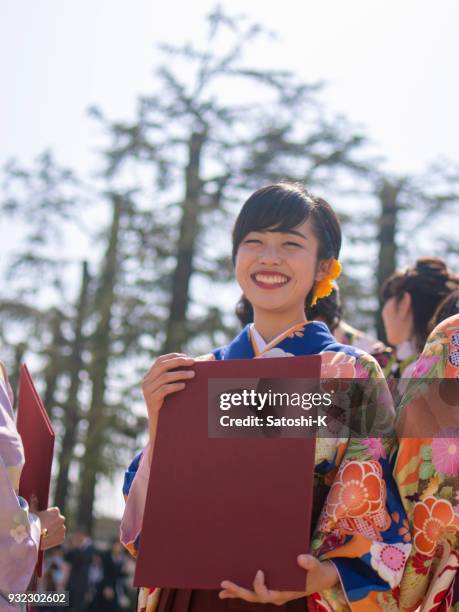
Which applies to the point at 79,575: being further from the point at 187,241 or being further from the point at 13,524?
the point at 13,524

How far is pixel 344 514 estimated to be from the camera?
185 cm

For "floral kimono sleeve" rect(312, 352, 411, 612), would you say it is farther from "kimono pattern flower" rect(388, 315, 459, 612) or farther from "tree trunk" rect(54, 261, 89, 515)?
"tree trunk" rect(54, 261, 89, 515)

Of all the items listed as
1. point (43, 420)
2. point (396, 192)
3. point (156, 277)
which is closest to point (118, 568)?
point (156, 277)

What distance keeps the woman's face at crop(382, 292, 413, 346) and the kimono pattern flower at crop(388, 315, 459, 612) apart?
5.20 feet

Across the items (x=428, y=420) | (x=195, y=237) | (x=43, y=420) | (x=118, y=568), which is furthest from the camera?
(x=195, y=237)

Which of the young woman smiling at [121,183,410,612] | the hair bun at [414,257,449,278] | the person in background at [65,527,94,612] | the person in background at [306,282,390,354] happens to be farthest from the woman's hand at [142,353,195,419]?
the person in background at [65,527,94,612]

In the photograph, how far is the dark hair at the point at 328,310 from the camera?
3133mm

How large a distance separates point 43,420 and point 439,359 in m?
1.10

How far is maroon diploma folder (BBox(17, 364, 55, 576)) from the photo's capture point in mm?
2287

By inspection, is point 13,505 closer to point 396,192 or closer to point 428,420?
point 428,420

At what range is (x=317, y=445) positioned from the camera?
197 centimetres

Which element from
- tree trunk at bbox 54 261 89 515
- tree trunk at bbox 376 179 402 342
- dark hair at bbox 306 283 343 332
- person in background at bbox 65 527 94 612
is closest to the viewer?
dark hair at bbox 306 283 343 332

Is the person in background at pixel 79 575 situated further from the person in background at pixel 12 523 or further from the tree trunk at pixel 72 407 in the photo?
the person in background at pixel 12 523

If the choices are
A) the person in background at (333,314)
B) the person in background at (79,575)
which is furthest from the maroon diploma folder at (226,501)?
the person in background at (79,575)
